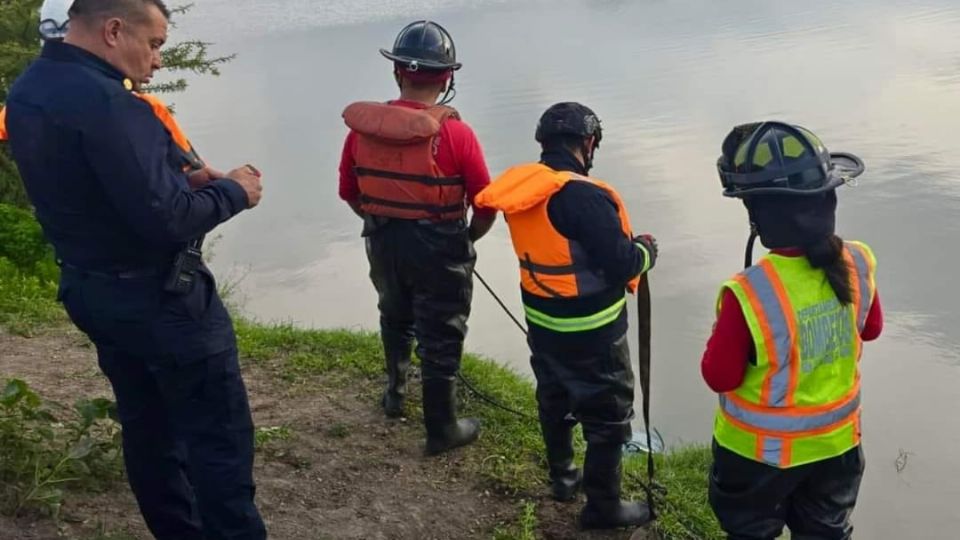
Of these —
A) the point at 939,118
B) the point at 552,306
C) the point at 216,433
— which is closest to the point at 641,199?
the point at 939,118

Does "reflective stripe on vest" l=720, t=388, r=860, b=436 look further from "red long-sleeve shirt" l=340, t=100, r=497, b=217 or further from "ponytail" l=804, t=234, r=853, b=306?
"red long-sleeve shirt" l=340, t=100, r=497, b=217

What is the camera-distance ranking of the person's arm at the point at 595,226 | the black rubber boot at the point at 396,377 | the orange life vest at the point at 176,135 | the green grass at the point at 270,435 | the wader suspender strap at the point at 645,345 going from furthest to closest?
the black rubber boot at the point at 396,377 < the green grass at the point at 270,435 < the wader suspender strap at the point at 645,345 < the person's arm at the point at 595,226 < the orange life vest at the point at 176,135

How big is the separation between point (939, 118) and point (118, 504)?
10226 millimetres

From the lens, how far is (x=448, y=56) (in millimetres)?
4516

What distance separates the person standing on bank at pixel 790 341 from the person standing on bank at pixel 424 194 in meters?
1.51

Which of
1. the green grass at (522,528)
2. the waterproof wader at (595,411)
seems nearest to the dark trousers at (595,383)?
the waterproof wader at (595,411)

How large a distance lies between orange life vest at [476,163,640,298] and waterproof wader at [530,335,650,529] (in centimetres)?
26

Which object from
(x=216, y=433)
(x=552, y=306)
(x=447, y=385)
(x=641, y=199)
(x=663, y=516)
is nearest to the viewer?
(x=216, y=433)

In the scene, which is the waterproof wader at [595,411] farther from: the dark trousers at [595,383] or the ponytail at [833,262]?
the ponytail at [833,262]

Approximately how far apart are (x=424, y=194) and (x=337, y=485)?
139cm

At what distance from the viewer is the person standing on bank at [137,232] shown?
2.89m

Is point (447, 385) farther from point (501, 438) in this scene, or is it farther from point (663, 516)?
point (663, 516)

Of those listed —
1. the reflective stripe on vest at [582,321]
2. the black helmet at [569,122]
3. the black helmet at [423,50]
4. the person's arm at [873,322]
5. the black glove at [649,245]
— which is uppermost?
the black helmet at [423,50]

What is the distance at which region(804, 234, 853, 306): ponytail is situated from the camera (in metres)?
3.07
